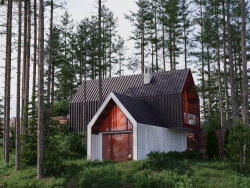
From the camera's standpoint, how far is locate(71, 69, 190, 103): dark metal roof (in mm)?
24172

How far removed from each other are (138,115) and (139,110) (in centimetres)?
121

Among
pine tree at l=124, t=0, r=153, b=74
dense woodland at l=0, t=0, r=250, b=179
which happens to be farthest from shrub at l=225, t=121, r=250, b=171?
pine tree at l=124, t=0, r=153, b=74

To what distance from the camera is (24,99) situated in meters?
22.3

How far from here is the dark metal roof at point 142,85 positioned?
24.2m

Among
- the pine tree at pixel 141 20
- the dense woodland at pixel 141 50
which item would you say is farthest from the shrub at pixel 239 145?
the pine tree at pixel 141 20

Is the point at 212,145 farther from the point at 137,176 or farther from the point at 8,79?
the point at 8,79

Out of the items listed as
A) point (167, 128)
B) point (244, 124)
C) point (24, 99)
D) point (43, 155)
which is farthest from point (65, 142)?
point (244, 124)

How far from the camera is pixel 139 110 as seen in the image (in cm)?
2111

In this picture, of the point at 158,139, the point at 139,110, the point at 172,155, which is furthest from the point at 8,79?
the point at 172,155

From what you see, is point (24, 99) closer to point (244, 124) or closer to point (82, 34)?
point (82, 34)

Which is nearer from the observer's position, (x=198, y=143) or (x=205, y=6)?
(x=205, y=6)

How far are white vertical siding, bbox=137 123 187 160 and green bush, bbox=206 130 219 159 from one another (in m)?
2.34

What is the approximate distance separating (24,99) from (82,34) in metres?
7.34

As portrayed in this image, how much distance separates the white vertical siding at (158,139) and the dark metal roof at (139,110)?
434 millimetres
